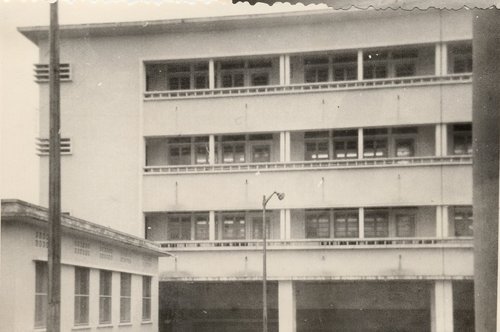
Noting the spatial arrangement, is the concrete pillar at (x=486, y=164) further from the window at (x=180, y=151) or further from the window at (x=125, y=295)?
the window at (x=125, y=295)

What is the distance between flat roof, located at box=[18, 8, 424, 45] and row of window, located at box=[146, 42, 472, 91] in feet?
3.08

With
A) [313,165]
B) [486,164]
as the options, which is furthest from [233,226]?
[486,164]

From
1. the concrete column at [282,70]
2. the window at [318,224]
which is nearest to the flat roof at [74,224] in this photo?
the window at [318,224]

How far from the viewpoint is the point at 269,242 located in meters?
13.0

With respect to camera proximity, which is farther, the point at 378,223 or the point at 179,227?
the point at 378,223

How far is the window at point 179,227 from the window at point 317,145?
2.26m

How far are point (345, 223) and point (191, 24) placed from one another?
4.89 meters

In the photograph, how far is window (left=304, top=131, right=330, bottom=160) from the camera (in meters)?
12.6

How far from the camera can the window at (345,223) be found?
13.4m

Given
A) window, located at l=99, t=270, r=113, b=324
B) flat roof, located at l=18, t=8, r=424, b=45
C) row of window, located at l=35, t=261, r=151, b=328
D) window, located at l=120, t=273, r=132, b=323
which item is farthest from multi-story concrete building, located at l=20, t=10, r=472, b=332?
window, located at l=99, t=270, r=113, b=324

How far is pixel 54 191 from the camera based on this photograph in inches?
349

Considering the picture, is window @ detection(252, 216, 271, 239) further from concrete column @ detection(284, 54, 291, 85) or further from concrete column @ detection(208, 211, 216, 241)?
concrete column @ detection(284, 54, 291, 85)

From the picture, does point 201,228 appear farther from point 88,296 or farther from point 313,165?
point 88,296

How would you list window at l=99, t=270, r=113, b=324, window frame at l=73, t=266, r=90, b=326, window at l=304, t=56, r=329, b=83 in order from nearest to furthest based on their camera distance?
window frame at l=73, t=266, r=90, b=326, window at l=99, t=270, r=113, b=324, window at l=304, t=56, r=329, b=83
